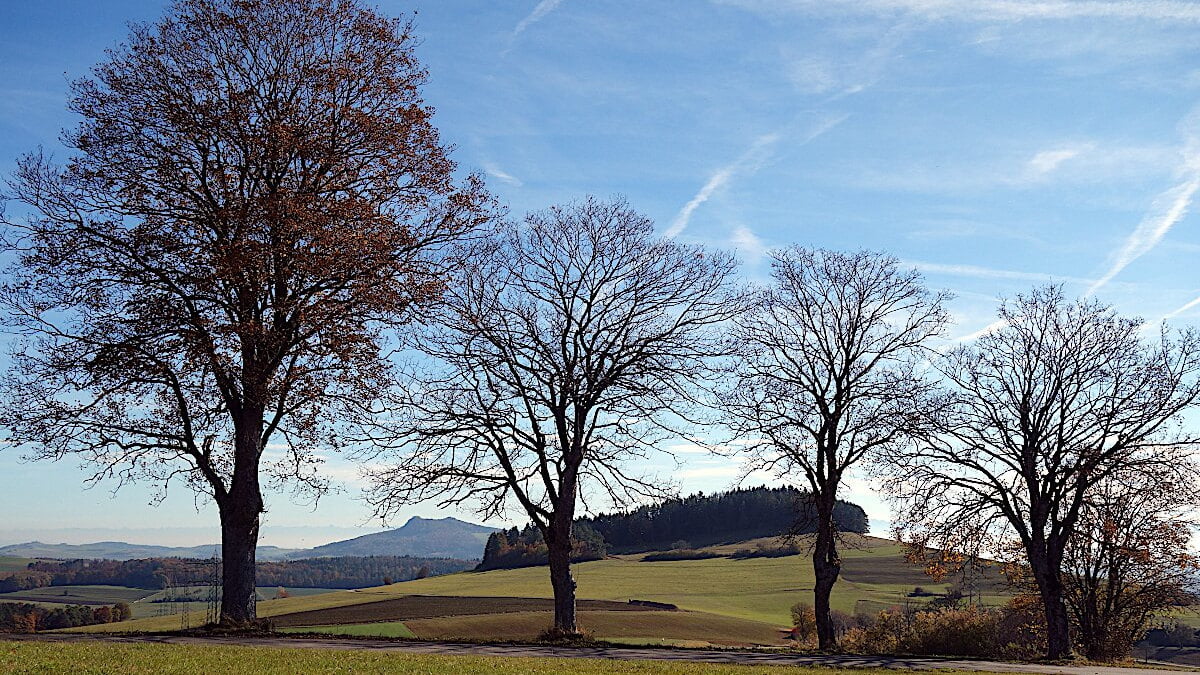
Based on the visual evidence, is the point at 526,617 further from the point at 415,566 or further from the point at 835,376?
the point at 415,566

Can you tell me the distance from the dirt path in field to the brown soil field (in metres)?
32.6

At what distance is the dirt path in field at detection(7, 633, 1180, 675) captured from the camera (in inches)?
733

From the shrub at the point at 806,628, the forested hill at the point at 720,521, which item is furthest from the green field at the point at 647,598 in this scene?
the forested hill at the point at 720,521

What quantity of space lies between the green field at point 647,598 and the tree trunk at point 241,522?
11.2 m

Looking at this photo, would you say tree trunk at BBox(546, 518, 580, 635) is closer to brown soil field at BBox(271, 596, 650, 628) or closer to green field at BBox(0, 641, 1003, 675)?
green field at BBox(0, 641, 1003, 675)

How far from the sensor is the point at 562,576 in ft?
84.7

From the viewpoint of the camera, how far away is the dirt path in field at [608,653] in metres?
18.6

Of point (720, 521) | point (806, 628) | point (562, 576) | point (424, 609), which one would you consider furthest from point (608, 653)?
point (720, 521)

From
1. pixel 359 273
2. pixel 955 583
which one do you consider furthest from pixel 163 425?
pixel 955 583

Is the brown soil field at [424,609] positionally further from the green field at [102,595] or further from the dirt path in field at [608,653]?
the dirt path in field at [608,653]

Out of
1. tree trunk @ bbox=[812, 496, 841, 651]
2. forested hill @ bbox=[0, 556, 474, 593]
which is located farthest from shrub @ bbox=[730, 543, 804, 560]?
tree trunk @ bbox=[812, 496, 841, 651]

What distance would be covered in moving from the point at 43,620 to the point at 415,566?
114m

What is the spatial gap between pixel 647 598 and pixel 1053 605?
51288mm

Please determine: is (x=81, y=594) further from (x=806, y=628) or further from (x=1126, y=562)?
(x=1126, y=562)
